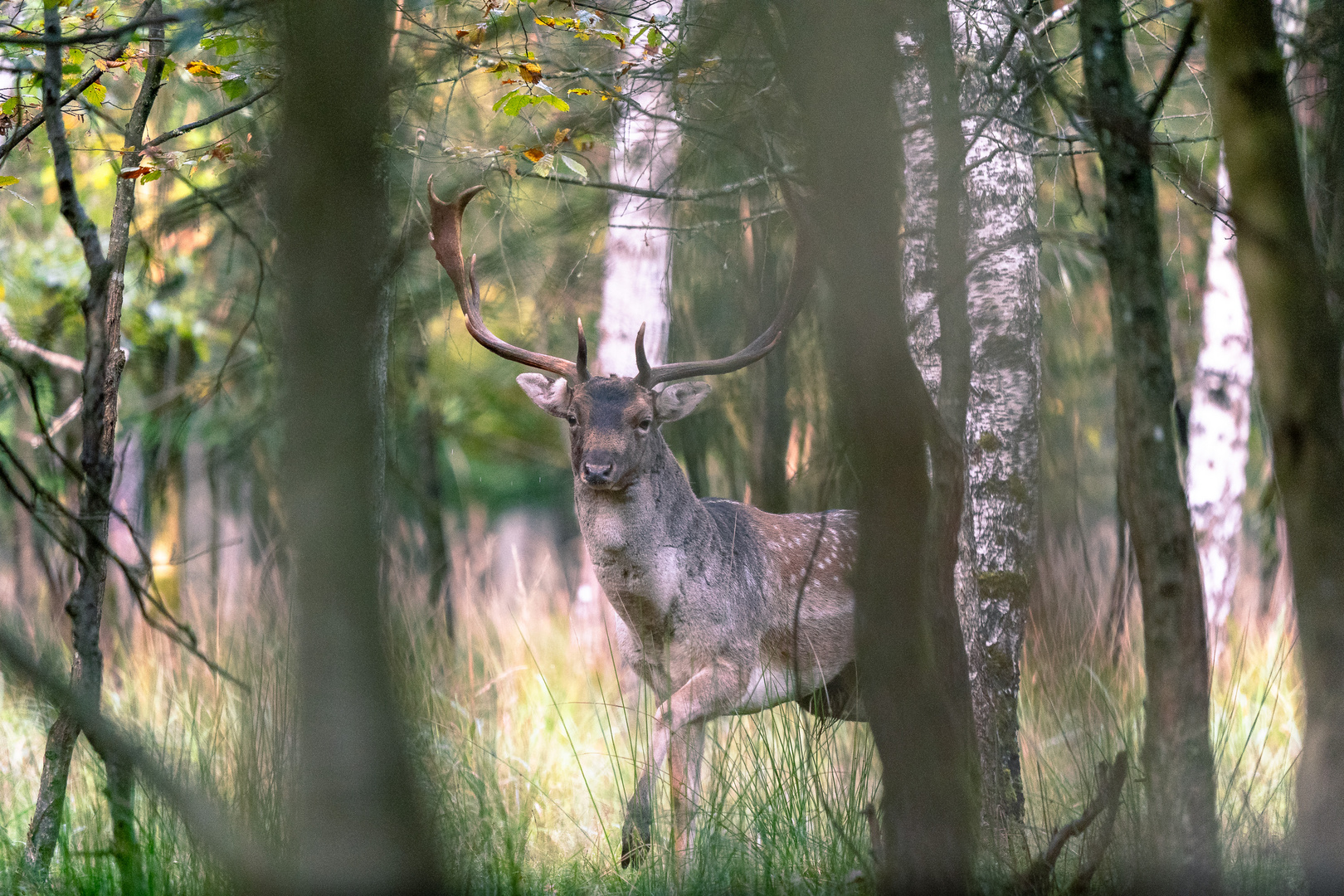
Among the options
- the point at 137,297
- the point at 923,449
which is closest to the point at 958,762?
the point at 923,449

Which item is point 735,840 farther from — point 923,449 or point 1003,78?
point 1003,78

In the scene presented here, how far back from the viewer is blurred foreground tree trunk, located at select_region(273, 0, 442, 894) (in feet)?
5.84

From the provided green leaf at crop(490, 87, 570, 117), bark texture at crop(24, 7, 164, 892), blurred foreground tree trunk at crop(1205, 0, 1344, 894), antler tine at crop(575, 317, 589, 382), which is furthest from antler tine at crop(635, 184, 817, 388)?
bark texture at crop(24, 7, 164, 892)

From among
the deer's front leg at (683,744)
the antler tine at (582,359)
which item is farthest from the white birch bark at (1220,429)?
the antler tine at (582,359)

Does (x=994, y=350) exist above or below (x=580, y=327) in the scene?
below

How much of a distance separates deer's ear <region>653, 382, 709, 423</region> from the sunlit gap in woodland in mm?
18

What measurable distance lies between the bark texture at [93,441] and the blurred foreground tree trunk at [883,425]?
2.06 meters

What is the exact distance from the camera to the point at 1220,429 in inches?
294

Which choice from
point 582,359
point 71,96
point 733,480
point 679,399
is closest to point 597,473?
point 582,359

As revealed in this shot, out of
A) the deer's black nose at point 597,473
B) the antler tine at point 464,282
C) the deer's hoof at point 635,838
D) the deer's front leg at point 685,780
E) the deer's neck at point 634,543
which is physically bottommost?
the deer's hoof at point 635,838

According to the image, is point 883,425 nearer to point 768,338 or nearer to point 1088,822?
point 1088,822

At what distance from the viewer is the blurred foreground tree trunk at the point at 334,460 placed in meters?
1.78

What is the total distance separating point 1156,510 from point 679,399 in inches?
105

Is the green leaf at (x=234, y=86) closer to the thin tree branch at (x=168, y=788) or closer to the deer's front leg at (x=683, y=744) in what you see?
the thin tree branch at (x=168, y=788)
